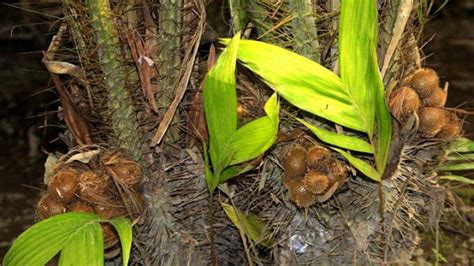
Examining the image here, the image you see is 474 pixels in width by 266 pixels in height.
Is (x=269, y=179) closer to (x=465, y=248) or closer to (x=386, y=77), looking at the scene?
(x=386, y=77)

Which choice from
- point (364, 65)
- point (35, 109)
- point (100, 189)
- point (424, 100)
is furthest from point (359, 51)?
point (35, 109)

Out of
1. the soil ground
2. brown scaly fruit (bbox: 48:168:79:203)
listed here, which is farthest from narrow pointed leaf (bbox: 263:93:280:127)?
the soil ground

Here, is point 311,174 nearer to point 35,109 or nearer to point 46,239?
point 46,239

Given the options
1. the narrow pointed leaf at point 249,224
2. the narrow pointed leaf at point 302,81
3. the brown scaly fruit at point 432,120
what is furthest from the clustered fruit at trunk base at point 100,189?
the brown scaly fruit at point 432,120

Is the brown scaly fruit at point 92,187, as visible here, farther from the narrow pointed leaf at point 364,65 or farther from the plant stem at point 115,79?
the narrow pointed leaf at point 364,65

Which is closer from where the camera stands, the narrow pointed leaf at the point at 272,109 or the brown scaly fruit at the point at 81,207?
the narrow pointed leaf at the point at 272,109

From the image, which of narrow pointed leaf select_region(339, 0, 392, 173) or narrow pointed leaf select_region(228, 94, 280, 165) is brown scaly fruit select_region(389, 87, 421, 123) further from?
narrow pointed leaf select_region(228, 94, 280, 165)

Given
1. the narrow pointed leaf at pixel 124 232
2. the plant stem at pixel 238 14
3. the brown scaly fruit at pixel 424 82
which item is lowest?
the narrow pointed leaf at pixel 124 232

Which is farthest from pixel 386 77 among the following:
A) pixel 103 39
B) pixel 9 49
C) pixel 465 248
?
pixel 9 49
